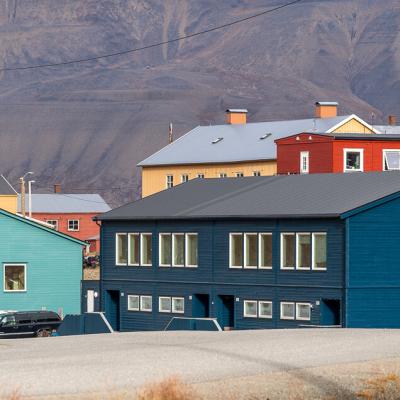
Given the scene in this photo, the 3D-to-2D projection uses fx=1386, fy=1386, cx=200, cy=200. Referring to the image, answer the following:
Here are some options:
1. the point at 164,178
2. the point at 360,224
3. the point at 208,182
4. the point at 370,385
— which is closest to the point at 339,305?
the point at 360,224

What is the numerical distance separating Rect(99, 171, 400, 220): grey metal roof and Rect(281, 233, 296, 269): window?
3.52 ft

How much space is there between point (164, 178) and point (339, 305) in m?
60.7

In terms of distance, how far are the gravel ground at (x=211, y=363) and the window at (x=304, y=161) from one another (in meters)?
42.8

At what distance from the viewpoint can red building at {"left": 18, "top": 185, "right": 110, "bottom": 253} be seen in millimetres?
152750

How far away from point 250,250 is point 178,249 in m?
5.04

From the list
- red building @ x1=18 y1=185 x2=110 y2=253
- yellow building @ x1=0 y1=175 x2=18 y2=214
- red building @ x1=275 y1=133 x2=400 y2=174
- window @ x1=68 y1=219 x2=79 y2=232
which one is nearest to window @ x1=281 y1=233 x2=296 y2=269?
red building @ x1=275 y1=133 x2=400 y2=174

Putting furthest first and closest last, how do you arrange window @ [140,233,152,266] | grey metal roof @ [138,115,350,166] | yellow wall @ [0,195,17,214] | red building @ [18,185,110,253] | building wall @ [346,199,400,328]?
1. red building @ [18,185,110,253]
2. yellow wall @ [0,195,17,214]
3. grey metal roof @ [138,115,350,166]
4. window @ [140,233,152,266]
5. building wall @ [346,199,400,328]

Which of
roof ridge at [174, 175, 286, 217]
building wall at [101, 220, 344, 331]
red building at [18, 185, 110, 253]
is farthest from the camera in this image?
red building at [18, 185, 110, 253]

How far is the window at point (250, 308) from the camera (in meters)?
62.6

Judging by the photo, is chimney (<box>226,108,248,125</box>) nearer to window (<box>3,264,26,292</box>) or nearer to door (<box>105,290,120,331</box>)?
window (<box>3,264,26,292</box>)

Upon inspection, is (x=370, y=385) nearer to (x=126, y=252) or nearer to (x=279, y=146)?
(x=126, y=252)

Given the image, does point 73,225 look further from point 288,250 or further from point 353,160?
point 288,250

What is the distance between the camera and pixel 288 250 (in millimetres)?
61688

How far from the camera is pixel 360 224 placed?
5859cm
